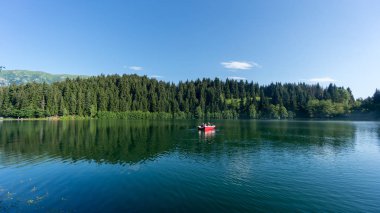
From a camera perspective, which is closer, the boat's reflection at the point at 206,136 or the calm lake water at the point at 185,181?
the calm lake water at the point at 185,181

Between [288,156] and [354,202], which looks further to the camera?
[288,156]

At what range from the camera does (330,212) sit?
23.9 m

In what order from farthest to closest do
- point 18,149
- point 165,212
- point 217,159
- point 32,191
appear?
point 18,149
point 217,159
point 32,191
point 165,212

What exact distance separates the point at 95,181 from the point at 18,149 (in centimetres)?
3618

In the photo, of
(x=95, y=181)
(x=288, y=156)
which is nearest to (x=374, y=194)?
(x=288, y=156)

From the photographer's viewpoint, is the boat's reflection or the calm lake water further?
the boat's reflection

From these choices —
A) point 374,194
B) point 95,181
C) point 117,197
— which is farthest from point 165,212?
point 374,194

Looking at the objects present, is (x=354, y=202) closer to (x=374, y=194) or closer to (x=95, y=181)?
(x=374, y=194)

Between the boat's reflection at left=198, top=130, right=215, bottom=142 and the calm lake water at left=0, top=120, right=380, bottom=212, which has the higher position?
the boat's reflection at left=198, top=130, right=215, bottom=142

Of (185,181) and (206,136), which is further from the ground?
(206,136)

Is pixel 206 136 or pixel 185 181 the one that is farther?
pixel 206 136

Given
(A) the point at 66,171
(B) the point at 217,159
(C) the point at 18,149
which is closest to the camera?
(A) the point at 66,171

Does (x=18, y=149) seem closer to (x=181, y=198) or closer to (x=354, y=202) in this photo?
(x=181, y=198)

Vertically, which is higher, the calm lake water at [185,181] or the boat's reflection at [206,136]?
the boat's reflection at [206,136]
